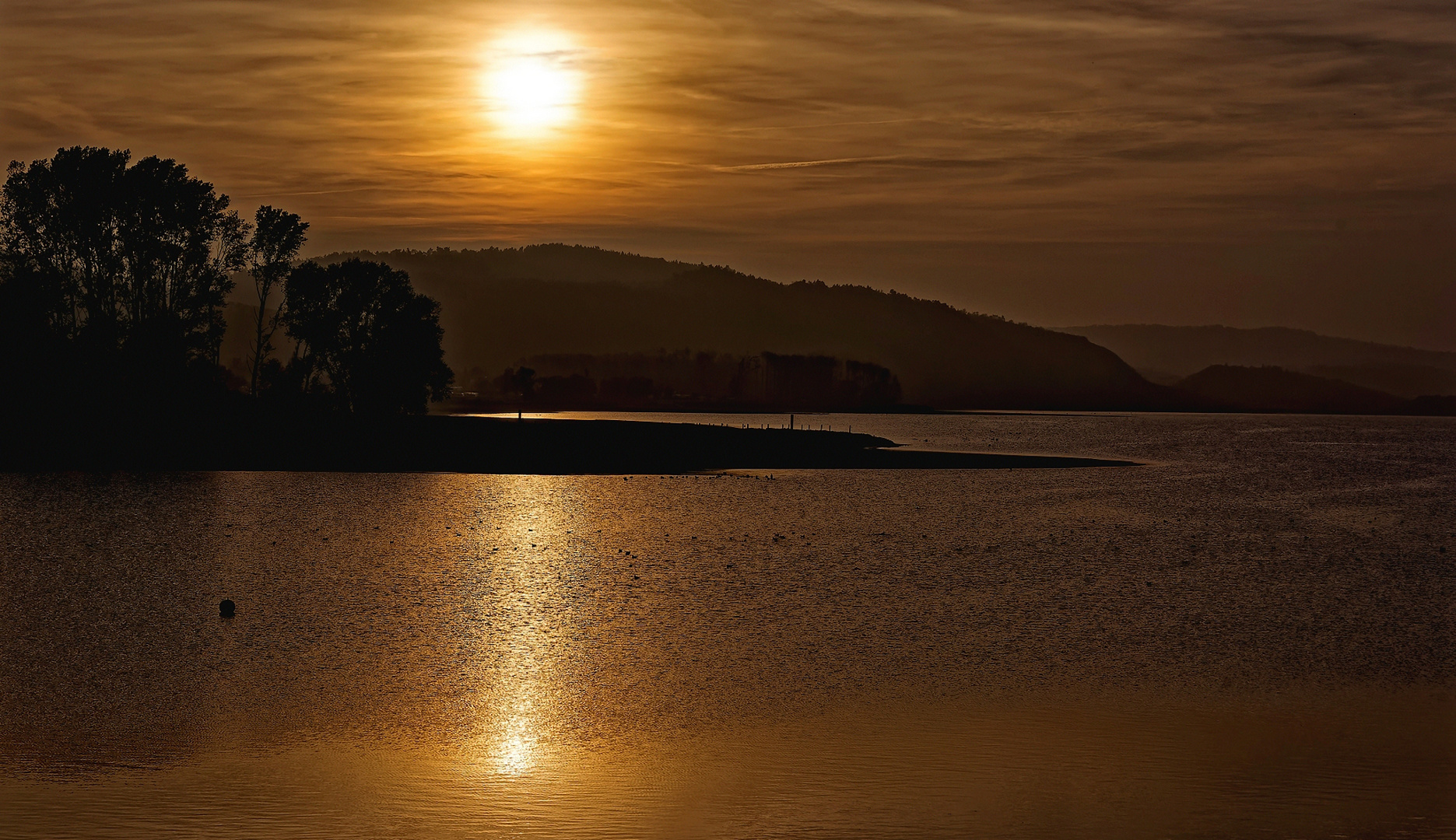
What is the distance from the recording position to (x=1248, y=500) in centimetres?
7256

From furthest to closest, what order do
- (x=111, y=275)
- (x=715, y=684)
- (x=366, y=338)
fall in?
(x=366, y=338), (x=111, y=275), (x=715, y=684)

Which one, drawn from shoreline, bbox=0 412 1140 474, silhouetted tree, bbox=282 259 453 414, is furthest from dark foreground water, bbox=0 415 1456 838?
silhouetted tree, bbox=282 259 453 414

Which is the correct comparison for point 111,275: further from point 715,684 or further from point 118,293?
point 715,684

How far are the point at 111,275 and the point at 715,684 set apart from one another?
82.1 m

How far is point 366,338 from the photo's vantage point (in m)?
115

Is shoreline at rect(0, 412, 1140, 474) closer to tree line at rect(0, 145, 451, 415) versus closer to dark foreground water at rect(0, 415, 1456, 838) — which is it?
tree line at rect(0, 145, 451, 415)

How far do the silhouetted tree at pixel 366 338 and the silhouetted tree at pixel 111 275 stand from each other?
16.9 meters

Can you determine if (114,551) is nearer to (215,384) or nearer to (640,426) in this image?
(215,384)

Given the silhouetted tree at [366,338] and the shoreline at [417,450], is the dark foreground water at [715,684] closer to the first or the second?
the shoreline at [417,450]

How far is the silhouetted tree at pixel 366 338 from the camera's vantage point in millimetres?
111938

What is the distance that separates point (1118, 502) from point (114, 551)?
48.1 m

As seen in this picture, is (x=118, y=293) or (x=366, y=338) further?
(x=366, y=338)

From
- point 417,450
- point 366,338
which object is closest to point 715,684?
point 417,450

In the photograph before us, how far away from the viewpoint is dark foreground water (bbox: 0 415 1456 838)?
47.0 ft
